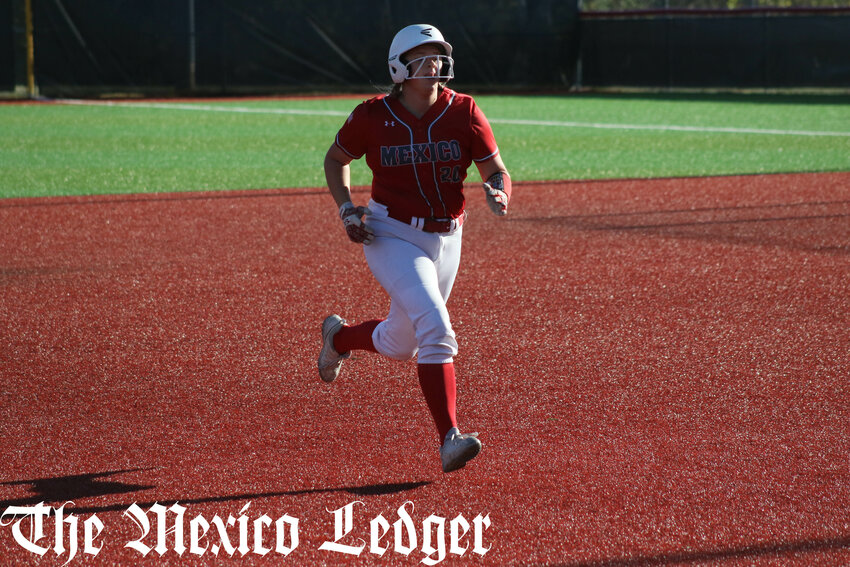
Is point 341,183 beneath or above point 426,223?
above

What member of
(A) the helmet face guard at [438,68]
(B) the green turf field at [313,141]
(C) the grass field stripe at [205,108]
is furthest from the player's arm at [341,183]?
(C) the grass field stripe at [205,108]

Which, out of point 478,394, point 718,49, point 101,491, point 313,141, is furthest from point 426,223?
point 718,49

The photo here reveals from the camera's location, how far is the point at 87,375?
572 centimetres

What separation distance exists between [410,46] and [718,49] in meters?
29.8

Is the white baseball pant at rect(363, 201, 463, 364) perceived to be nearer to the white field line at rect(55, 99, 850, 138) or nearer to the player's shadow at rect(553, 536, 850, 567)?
the player's shadow at rect(553, 536, 850, 567)

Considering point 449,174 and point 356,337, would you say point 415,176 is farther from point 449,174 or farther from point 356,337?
point 356,337

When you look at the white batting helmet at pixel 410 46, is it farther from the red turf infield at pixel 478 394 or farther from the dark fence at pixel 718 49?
the dark fence at pixel 718 49

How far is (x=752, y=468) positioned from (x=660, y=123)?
63.0 feet

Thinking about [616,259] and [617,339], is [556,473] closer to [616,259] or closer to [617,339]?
[617,339]

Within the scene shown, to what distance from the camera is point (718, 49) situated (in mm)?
32312

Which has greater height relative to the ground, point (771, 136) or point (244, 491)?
point (771, 136)

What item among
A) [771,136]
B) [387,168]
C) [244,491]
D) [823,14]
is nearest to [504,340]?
[387,168]

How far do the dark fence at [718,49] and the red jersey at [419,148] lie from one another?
2874cm

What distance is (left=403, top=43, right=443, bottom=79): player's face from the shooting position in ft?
14.8
